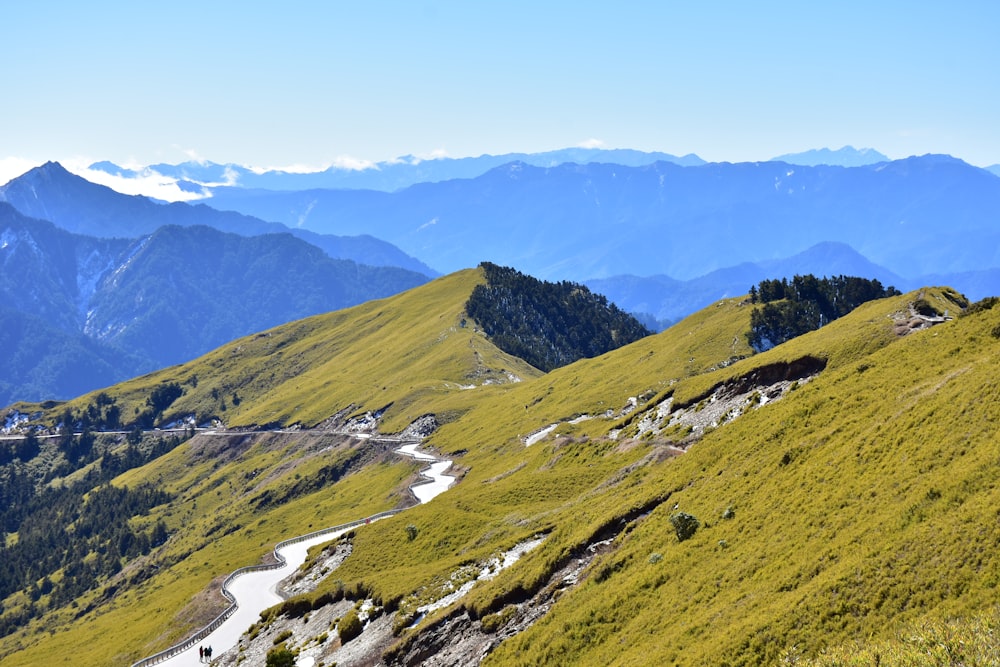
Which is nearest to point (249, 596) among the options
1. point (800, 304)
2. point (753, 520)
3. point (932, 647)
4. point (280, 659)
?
point (280, 659)

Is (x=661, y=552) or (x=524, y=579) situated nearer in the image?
(x=661, y=552)

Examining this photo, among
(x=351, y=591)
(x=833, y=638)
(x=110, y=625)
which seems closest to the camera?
(x=833, y=638)

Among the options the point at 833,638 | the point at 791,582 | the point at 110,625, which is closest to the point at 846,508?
the point at 791,582

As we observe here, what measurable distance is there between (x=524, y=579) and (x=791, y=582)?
16.1 metres

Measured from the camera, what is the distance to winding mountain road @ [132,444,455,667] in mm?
66875

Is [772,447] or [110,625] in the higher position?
[772,447]

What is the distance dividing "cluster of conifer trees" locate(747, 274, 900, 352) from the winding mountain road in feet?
176

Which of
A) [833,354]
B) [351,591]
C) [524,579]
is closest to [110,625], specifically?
[351,591]

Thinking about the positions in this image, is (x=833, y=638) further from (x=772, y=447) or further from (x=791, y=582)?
(x=772, y=447)

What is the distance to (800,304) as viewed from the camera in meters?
135

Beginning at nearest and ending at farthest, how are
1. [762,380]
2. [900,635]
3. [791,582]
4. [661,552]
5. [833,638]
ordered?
[900,635], [833,638], [791,582], [661,552], [762,380]

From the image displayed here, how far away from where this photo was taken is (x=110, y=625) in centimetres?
11656

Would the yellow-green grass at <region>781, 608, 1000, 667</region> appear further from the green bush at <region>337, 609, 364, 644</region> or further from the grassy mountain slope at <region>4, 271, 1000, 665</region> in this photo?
the green bush at <region>337, 609, 364, 644</region>

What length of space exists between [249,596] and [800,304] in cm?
9815
